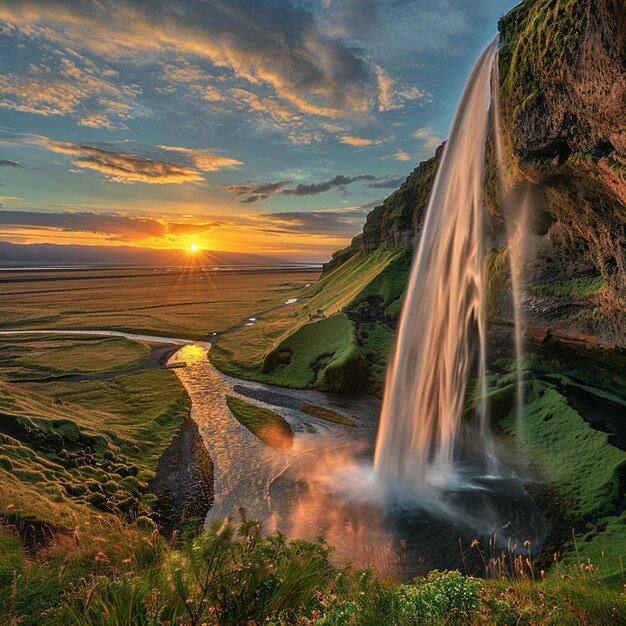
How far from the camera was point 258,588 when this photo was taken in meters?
6.41

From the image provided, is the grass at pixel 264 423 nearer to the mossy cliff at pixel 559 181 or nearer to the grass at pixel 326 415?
the grass at pixel 326 415

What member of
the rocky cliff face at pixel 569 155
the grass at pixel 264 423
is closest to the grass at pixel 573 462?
the rocky cliff face at pixel 569 155

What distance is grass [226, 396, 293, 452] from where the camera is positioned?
2789cm

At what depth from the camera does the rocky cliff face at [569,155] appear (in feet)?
61.8

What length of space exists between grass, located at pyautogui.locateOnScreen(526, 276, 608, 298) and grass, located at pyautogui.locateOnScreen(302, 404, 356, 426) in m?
20.0

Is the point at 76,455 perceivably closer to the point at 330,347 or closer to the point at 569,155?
the point at 330,347

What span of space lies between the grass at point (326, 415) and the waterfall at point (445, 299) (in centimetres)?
390

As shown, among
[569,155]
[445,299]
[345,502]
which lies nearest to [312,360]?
[445,299]

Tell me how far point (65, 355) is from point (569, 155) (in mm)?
67181

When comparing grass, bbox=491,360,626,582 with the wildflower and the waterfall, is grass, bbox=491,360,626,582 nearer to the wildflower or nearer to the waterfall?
the waterfall

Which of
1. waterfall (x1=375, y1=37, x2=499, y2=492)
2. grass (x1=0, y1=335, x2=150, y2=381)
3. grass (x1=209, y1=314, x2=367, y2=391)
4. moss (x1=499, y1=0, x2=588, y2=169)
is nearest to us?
moss (x1=499, y1=0, x2=588, y2=169)

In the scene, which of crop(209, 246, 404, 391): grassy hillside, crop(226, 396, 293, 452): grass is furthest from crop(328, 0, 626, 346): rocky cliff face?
crop(226, 396, 293, 452): grass

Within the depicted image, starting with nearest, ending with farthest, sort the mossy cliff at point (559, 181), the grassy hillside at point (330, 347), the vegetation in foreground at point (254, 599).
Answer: the vegetation in foreground at point (254, 599), the mossy cliff at point (559, 181), the grassy hillside at point (330, 347)

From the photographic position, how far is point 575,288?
30094mm
